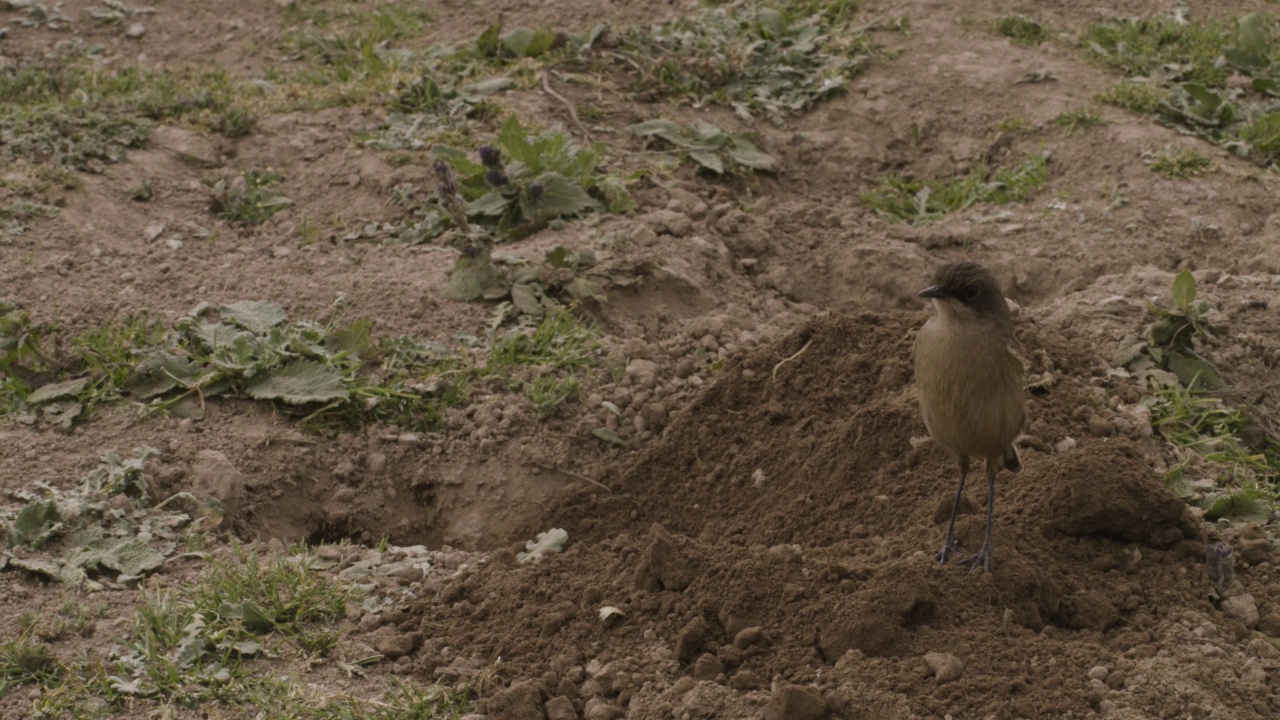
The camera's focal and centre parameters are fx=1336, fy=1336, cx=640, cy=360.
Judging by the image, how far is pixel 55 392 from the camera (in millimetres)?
5441

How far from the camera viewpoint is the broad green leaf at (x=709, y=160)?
7.39 metres

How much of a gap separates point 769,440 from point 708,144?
265cm

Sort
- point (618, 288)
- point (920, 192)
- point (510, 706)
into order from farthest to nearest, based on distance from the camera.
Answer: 1. point (920, 192)
2. point (618, 288)
3. point (510, 706)

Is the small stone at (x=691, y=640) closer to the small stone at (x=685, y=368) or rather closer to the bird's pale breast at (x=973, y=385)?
the bird's pale breast at (x=973, y=385)

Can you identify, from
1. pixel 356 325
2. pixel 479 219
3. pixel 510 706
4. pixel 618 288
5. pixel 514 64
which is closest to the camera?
pixel 510 706

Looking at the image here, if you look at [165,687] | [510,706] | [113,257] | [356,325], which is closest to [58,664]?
[165,687]

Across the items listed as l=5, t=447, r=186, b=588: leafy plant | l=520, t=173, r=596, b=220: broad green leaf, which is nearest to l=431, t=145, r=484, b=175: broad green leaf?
l=520, t=173, r=596, b=220: broad green leaf

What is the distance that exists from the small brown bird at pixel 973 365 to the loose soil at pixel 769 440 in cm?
40

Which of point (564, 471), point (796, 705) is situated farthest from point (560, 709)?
point (564, 471)

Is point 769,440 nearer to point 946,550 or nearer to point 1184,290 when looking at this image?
point 946,550

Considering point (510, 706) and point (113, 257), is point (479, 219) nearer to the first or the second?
point (113, 257)

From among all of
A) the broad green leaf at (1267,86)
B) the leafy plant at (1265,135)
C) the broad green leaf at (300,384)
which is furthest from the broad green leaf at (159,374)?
the broad green leaf at (1267,86)

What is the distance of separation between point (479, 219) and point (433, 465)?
1825mm

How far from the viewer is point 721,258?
22.1 ft
